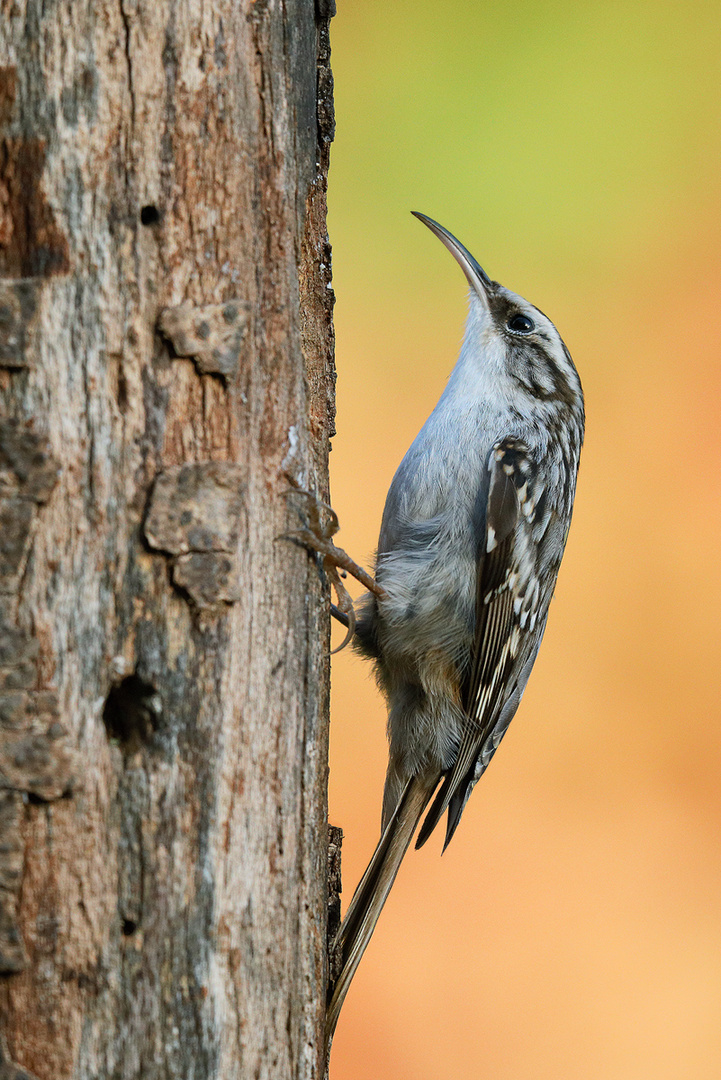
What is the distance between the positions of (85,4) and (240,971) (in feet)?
4.88

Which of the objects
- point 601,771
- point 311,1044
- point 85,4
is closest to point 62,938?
point 311,1044

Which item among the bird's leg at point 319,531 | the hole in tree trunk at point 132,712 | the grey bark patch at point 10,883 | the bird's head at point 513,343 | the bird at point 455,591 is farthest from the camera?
the bird's head at point 513,343

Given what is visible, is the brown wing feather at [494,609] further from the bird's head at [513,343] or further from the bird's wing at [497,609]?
the bird's head at [513,343]

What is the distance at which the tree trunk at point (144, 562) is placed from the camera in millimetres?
1586

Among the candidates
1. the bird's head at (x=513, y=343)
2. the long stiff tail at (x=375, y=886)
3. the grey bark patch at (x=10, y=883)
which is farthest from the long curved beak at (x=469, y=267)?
the grey bark patch at (x=10, y=883)

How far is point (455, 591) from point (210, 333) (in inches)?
55.1

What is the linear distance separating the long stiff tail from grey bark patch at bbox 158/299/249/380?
3.94ft

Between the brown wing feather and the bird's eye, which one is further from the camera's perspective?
the bird's eye

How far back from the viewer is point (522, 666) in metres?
3.21

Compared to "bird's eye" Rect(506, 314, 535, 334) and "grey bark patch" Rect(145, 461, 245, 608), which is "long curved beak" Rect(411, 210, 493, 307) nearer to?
"bird's eye" Rect(506, 314, 535, 334)

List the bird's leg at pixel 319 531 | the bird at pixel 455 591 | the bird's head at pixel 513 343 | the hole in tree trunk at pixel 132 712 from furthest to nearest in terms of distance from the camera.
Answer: the bird's head at pixel 513 343, the bird at pixel 455 591, the bird's leg at pixel 319 531, the hole in tree trunk at pixel 132 712

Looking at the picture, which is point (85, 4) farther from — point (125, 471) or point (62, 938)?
point (62, 938)

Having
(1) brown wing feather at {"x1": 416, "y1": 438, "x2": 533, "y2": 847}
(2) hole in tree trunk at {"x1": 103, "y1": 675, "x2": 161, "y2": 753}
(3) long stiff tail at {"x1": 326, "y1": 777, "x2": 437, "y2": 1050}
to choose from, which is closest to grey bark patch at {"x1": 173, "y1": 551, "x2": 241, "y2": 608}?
(2) hole in tree trunk at {"x1": 103, "y1": 675, "x2": 161, "y2": 753}

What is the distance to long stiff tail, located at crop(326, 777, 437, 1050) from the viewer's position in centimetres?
224
